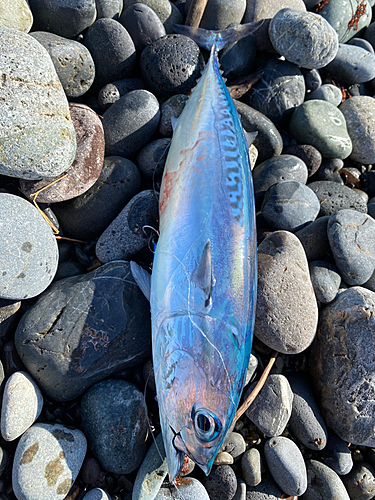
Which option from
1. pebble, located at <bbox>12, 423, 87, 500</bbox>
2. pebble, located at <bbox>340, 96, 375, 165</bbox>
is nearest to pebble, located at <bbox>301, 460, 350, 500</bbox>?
pebble, located at <bbox>12, 423, 87, 500</bbox>

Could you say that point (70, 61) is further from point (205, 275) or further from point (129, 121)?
point (205, 275)

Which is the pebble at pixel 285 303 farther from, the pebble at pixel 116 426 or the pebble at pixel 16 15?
the pebble at pixel 16 15

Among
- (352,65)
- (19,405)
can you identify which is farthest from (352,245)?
(19,405)

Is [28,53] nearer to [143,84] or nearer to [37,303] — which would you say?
[143,84]

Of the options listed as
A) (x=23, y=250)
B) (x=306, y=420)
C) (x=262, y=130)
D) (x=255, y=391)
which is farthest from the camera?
(x=262, y=130)

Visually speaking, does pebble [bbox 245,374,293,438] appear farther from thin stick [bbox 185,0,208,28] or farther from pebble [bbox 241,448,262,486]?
thin stick [bbox 185,0,208,28]

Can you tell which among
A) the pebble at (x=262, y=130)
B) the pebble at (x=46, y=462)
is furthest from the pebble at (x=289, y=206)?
the pebble at (x=46, y=462)
